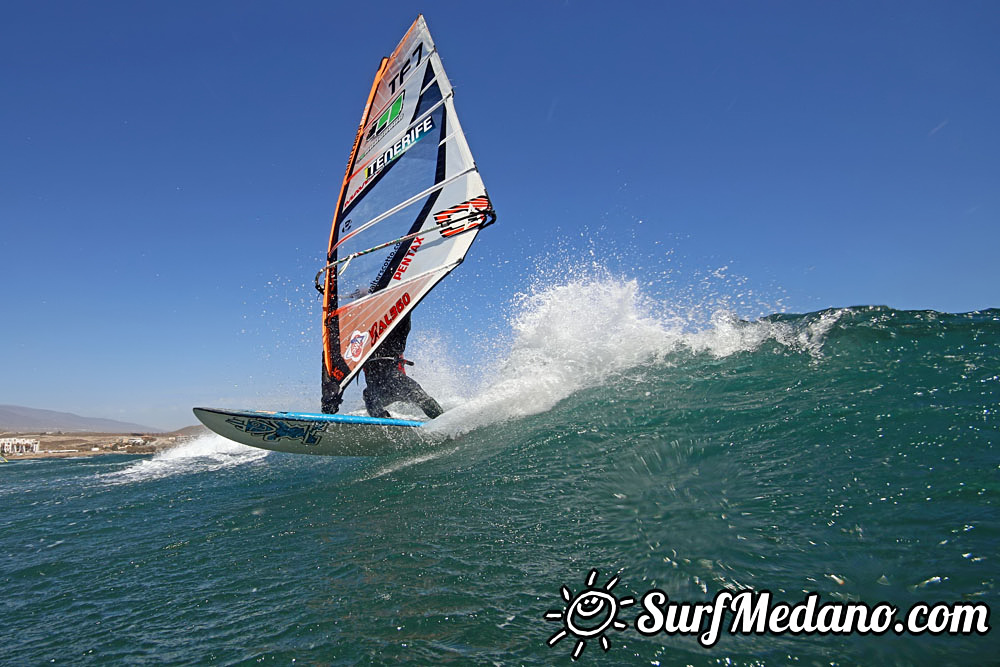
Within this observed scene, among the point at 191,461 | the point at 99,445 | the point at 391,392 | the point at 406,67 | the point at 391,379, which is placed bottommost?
the point at 99,445

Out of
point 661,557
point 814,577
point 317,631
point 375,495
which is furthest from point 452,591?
point 375,495

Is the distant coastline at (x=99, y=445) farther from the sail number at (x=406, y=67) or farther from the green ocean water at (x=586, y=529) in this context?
the green ocean water at (x=586, y=529)

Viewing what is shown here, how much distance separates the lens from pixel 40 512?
17.8 ft

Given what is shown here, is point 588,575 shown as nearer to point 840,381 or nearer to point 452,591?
point 452,591

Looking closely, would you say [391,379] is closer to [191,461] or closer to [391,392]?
[391,392]

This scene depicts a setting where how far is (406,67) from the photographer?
894 cm

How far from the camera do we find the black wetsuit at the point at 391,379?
7.03 m

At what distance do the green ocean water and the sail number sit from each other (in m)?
6.61

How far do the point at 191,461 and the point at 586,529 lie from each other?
881 centimetres

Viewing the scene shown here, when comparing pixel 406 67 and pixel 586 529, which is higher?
pixel 406 67

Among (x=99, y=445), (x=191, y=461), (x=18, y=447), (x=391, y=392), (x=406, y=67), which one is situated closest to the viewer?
(x=391, y=392)

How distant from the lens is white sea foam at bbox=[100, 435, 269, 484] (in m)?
7.57

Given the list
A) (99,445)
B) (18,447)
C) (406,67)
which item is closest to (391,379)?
(406,67)

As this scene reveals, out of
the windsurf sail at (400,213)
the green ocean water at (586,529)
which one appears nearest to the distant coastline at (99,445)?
the windsurf sail at (400,213)
